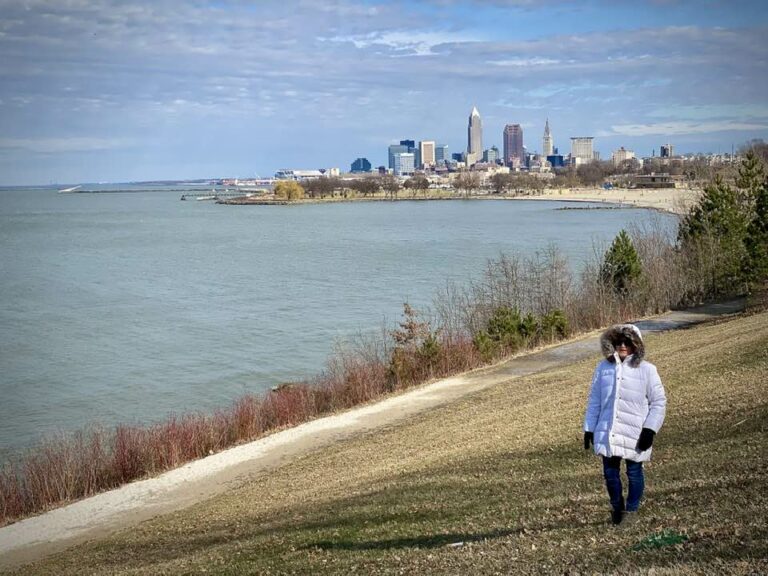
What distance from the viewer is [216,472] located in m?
20.2

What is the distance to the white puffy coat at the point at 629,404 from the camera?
7.91 metres

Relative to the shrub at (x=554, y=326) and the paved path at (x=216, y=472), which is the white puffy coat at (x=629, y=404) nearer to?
the paved path at (x=216, y=472)

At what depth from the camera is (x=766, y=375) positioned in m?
15.9

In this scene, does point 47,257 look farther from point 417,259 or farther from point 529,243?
point 529,243

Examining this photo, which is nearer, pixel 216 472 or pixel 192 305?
pixel 216 472

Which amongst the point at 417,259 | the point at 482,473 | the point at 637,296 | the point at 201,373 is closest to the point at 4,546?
the point at 482,473

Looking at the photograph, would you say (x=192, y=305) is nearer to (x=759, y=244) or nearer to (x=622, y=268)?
(x=622, y=268)

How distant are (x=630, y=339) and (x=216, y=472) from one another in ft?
47.2

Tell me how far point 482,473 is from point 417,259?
5764cm

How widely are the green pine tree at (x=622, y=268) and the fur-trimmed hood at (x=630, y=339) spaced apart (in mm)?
31697

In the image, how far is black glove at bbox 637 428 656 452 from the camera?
7.90 meters

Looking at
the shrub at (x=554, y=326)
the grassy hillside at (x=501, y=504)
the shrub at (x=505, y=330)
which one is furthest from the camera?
the shrub at (x=554, y=326)

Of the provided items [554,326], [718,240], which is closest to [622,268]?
[718,240]

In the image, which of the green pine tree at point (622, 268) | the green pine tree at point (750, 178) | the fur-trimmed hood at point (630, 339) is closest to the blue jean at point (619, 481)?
the fur-trimmed hood at point (630, 339)
